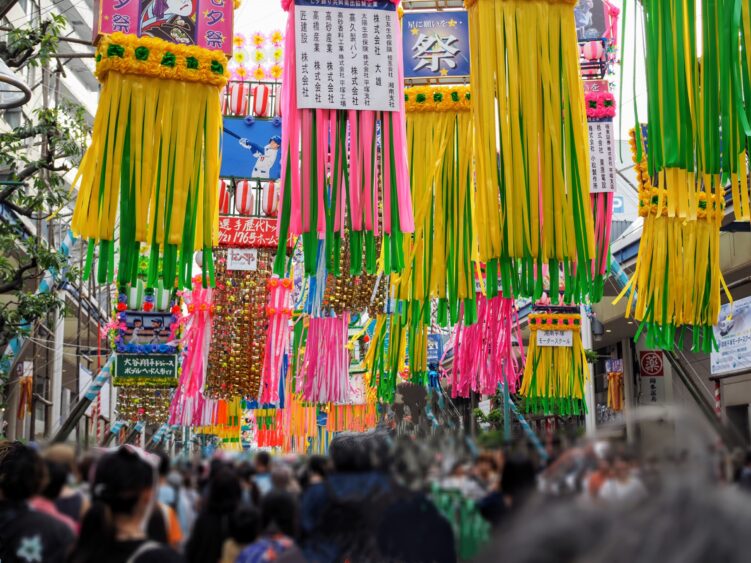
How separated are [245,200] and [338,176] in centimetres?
694

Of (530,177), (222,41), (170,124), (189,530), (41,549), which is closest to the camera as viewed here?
(189,530)

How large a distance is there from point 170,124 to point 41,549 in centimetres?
345

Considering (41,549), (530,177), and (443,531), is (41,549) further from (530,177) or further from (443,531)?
(530,177)

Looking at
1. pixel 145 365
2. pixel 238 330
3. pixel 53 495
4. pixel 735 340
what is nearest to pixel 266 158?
pixel 238 330

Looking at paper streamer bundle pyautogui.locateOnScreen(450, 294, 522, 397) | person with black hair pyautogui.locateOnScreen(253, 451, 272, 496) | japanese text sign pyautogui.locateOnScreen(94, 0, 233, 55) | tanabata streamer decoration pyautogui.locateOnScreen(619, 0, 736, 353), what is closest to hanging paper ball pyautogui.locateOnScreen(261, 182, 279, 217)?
paper streamer bundle pyautogui.locateOnScreen(450, 294, 522, 397)

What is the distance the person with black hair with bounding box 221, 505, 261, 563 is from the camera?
1.64m

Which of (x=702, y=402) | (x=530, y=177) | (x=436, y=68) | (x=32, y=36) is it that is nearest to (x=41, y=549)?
(x=530, y=177)

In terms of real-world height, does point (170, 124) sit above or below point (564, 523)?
above

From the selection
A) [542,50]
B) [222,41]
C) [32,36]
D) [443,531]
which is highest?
[32,36]

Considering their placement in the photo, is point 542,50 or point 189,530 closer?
point 189,530

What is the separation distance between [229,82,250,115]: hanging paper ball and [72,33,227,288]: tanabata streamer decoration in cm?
452

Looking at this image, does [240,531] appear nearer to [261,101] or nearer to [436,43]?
[436,43]

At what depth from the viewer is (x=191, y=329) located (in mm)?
12320

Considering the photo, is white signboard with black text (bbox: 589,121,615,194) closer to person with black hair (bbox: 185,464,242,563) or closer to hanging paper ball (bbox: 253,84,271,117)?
hanging paper ball (bbox: 253,84,271,117)
